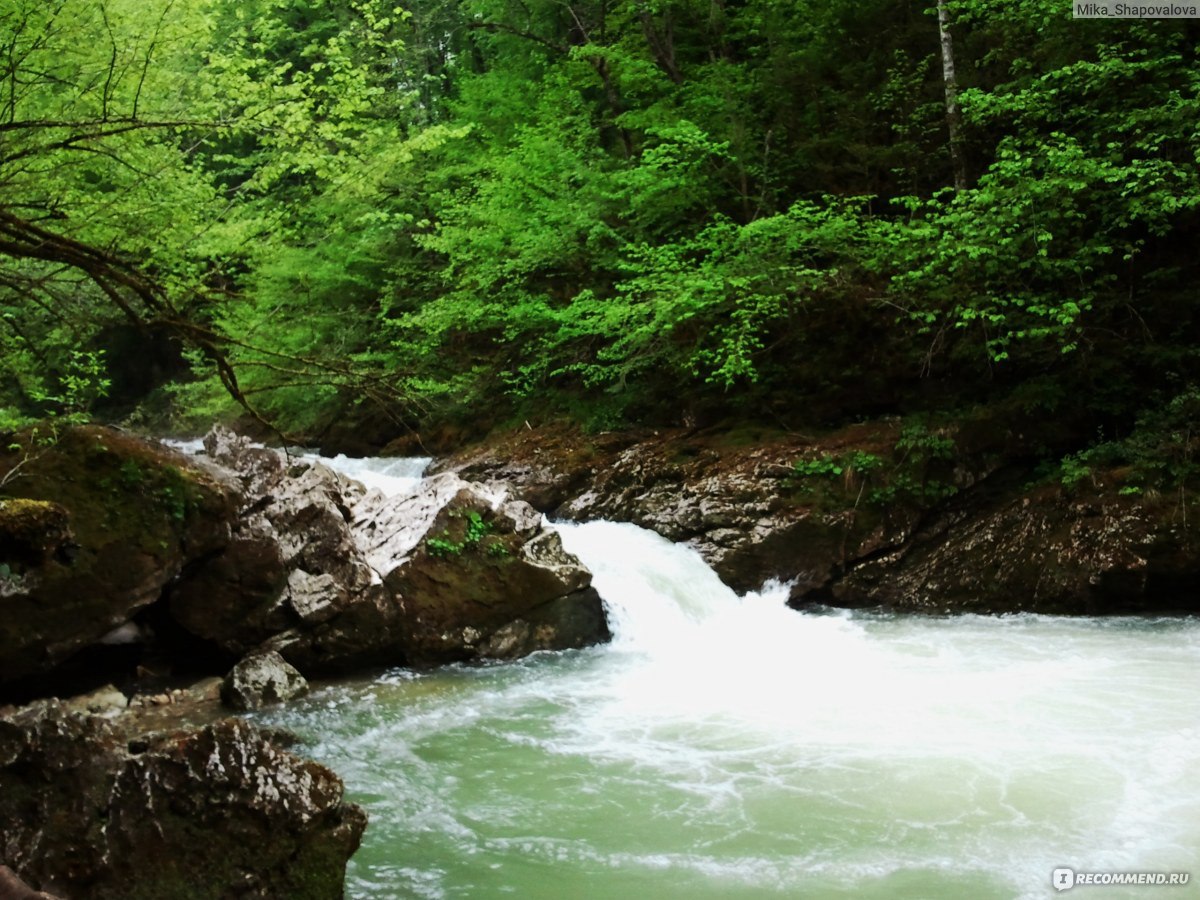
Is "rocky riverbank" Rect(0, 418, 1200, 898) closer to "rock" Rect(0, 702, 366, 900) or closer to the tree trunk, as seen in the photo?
"rock" Rect(0, 702, 366, 900)

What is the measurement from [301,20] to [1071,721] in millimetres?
28306

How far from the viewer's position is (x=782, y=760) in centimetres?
620

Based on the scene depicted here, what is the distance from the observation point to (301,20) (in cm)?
2734

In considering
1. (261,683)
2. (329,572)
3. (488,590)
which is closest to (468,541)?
(488,590)

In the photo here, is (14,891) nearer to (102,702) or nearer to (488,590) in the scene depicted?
(102,702)

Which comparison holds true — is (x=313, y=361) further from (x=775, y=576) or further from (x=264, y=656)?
(x=775, y=576)

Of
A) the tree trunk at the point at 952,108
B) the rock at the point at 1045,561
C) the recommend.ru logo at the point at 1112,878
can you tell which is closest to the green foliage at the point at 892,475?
the rock at the point at 1045,561

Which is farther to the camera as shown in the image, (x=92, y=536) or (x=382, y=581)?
(x=382, y=581)

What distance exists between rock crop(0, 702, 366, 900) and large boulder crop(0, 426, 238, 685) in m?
2.66

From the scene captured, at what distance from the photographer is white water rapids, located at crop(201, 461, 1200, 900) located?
471 cm

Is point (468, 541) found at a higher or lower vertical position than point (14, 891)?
higher

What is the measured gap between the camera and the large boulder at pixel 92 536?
22.1 feet

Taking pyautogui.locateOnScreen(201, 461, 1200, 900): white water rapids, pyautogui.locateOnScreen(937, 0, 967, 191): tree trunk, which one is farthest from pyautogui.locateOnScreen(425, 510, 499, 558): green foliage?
pyautogui.locateOnScreen(937, 0, 967, 191): tree trunk

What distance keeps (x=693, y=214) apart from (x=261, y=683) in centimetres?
949
